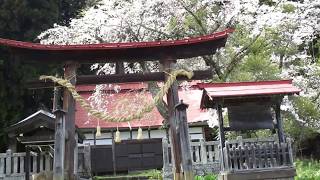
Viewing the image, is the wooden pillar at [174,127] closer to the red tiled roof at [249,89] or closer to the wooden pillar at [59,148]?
the red tiled roof at [249,89]

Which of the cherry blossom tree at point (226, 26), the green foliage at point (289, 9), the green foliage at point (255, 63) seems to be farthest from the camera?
the green foliage at point (289, 9)

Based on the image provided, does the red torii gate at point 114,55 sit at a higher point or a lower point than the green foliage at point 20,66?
lower

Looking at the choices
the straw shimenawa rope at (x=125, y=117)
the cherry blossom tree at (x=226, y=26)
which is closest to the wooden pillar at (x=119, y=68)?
the straw shimenawa rope at (x=125, y=117)

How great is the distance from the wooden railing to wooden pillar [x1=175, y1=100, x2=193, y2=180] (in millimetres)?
1950

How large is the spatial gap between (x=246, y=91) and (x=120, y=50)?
360 cm

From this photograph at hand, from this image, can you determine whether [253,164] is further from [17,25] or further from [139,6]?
[17,25]

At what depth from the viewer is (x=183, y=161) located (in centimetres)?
898

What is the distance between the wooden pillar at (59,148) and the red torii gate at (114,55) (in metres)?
0.16

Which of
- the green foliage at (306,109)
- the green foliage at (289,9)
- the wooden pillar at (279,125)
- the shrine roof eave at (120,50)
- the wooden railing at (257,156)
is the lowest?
the wooden railing at (257,156)

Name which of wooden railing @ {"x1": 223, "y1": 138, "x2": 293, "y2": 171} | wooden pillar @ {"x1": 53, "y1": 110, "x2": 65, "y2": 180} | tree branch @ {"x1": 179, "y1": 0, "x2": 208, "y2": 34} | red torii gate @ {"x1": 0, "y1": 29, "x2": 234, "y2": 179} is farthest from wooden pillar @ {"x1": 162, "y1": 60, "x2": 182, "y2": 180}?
tree branch @ {"x1": 179, "y1": 0, "x2": 208, "y2": 34}

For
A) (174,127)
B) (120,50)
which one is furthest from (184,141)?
(120,50)

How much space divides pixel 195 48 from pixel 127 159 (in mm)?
11623

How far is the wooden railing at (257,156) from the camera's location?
10672 millimetres

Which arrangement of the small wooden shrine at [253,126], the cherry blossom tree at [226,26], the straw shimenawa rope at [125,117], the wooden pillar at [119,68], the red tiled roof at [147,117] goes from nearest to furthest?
1. the straw shimenawa rope at [125,117]
2. the wooden pillar at [119,68]
3. the small wooden shrine at [253,126]
4. the cherry blossom tree at [226,26]
5. the red tiled roof at [147,117]
